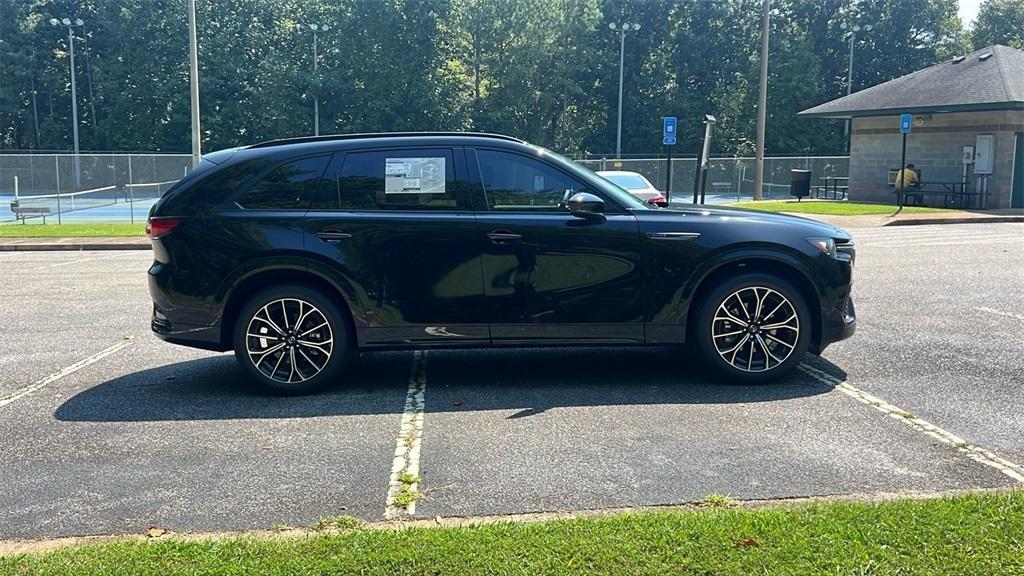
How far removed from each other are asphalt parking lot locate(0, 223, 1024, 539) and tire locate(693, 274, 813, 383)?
0.15 m

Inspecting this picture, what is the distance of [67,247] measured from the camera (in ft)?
61.7

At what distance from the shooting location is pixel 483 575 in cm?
336

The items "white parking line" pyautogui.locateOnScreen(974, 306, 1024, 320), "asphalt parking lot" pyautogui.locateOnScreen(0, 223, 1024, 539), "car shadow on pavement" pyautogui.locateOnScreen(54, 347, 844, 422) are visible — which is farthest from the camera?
"white parking line" pyautogui.locateOnScreen(974, 306, 1024, 320)

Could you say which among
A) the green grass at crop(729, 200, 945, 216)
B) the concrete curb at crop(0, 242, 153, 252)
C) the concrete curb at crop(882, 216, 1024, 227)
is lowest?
the concrete curb at crop(0, 242, 153, 252)

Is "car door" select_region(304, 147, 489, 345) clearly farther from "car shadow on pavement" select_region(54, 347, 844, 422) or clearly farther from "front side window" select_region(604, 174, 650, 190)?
"front side window" select_region(604, 174, 650, 190)

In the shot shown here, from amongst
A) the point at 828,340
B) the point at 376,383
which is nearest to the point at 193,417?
the point at 376,383

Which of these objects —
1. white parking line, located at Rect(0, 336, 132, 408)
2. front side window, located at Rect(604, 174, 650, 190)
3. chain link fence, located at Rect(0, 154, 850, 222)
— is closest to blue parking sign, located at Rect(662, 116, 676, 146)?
front side window, located at Rect(604, 174, 650, 190)

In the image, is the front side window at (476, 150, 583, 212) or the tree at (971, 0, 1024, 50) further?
the tree at (971, 0, 1024, 50)

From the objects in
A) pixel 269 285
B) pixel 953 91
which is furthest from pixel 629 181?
pixel 953 91

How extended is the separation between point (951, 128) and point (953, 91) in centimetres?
115

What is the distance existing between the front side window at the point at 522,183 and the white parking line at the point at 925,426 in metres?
2.28

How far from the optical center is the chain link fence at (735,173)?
1492 inches

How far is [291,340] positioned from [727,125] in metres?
56.4

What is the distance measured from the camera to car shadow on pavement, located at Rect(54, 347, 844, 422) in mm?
6012
